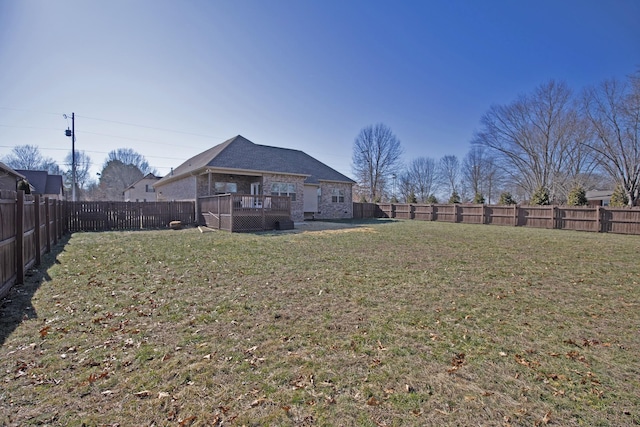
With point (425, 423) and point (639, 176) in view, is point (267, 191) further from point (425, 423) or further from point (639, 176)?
point (639, 176)

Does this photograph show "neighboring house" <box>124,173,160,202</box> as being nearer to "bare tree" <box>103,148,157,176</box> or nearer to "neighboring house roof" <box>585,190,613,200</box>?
"bare tree" <box>103,148,157,176</box>

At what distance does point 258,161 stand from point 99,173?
49.8 meters

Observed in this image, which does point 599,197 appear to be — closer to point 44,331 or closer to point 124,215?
point 124,215

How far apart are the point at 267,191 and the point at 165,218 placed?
577 cm

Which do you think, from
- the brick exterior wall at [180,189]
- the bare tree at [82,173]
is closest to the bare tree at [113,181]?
the bare tree at [82,173]

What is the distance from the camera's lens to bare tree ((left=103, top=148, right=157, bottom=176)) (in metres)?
60.4

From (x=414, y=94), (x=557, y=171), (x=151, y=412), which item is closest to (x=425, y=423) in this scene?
(x=151, y=412)

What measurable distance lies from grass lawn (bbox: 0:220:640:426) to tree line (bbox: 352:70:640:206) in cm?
2094

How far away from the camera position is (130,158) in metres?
61.8

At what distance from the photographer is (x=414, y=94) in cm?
1997

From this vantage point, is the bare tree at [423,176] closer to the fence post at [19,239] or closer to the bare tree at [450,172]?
the bare tree at [450,172]

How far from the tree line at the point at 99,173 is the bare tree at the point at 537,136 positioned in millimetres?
58680

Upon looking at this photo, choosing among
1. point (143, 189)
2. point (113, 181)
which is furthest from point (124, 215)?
point (113, 181)

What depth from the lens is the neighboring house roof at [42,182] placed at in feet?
101
